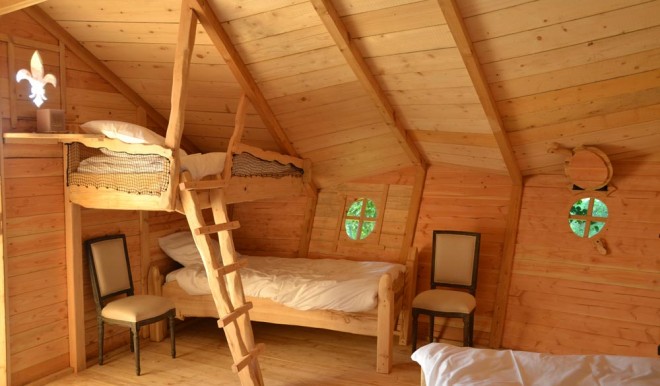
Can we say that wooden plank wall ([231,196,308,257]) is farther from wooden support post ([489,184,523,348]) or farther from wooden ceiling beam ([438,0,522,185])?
wooden ceiling beam ([438,0,522,185])

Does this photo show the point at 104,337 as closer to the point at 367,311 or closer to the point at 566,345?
the point at 367,311

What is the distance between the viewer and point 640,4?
257cm

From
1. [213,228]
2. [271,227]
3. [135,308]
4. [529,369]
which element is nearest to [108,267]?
[135,308]

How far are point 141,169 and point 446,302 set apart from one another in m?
2.28

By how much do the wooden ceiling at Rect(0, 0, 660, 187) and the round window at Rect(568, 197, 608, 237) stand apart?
0.33 m

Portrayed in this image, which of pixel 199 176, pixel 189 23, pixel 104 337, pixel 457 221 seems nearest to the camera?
pixel 189 23

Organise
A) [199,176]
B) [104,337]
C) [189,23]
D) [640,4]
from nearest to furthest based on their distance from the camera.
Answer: [640,4] → [189,23] → [199,176] → [104,337]

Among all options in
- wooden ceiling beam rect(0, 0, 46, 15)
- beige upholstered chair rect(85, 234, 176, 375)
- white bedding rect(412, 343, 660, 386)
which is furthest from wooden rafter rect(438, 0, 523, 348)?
beige upholstered chair rect(85, 234, 176, 375)

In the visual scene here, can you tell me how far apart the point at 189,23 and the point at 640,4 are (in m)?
2.32

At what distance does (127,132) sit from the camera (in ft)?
11.1

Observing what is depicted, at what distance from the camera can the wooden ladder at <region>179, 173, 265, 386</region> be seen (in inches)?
130

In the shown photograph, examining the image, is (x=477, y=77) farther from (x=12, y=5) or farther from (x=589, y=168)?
(x=12, y=5)

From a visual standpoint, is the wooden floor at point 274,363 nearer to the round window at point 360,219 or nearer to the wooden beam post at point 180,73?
the round window at point 360,219

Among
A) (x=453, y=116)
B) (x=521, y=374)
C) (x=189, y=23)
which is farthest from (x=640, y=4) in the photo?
(x=189, y=23)
